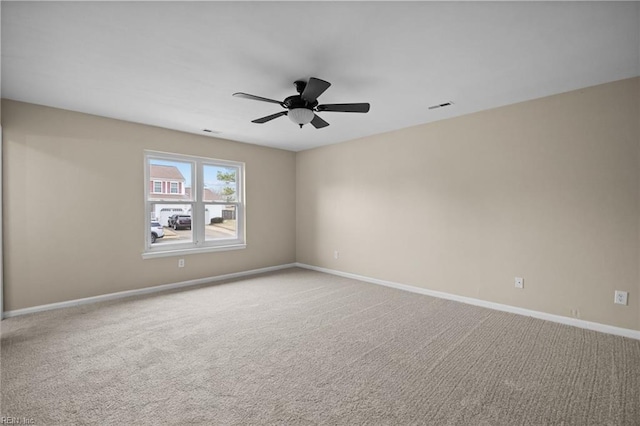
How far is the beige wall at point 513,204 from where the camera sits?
294 cm

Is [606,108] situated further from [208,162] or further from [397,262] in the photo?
[208,162]

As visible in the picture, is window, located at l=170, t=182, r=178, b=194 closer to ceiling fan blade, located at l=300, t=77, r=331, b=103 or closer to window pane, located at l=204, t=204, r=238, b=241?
window pane, located at l=204, t=204, r=238, b=241

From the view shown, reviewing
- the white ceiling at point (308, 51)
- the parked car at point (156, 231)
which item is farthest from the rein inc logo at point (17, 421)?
the parked car at point (156, 231)

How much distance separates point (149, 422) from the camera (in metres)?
1.73

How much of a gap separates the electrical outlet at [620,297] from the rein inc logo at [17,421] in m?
4.77

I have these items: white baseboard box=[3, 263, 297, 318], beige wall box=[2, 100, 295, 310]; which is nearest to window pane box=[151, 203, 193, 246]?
beige wall box=[2, 100, 295, 310]

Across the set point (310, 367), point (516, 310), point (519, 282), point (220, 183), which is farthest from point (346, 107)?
point (220, 183)

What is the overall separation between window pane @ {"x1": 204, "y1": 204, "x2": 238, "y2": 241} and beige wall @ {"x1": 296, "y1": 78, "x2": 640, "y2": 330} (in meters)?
2.16

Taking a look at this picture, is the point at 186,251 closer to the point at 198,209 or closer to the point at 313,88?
the point at 198,209

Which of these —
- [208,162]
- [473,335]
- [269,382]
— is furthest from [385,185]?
[269,382]

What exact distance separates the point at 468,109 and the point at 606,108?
1289 millimetres

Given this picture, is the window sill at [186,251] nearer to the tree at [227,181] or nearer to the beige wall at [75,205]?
the beige wall at [75,205]

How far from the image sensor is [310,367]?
2.34 meters

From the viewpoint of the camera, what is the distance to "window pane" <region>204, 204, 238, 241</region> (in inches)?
205
